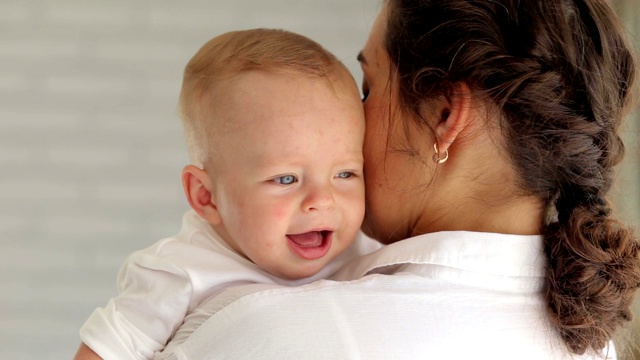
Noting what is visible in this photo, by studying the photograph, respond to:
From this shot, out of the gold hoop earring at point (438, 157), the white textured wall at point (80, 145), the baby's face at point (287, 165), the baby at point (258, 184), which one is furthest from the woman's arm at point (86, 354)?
the white textured wall at point (80, 145)

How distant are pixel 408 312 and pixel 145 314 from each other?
0.44m

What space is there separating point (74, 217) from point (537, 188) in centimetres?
226

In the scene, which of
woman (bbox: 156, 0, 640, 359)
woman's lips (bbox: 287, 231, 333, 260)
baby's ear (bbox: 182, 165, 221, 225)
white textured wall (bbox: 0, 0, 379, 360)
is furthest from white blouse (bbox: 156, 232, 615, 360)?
white textured wall (bbox: 0, 0, 379, 360)

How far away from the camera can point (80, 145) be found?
317 centimetres

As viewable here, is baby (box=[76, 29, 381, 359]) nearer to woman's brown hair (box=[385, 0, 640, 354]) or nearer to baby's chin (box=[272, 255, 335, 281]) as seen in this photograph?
baby's chin (box=[272, 255, 335, 281])

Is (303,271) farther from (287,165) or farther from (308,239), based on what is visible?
(287,165)

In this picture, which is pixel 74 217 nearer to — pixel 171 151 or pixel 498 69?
pixel 171 151

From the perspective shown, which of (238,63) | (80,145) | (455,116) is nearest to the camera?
(455,116)

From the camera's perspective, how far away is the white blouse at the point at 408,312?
3.57ft


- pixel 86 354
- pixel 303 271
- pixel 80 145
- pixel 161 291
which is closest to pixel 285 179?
pixel 303 271

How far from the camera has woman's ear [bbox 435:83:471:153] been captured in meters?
1.25

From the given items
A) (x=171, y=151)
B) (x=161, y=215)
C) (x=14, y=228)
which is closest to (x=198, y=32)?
(x=171, y=151)

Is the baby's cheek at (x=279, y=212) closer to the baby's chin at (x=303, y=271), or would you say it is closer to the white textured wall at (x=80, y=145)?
the baby's chin at (x=303, y=271)

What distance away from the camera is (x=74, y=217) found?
3.17m
